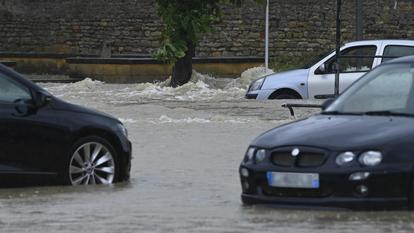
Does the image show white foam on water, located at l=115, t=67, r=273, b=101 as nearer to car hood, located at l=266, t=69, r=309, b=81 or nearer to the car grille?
car hood, located at l=266, t=69, r=309, b=81

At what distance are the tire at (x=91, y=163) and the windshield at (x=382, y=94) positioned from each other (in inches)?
123

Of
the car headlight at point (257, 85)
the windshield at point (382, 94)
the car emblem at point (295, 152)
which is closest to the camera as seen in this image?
the car emblem at point (295, 152)

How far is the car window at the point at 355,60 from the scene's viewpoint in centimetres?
2575

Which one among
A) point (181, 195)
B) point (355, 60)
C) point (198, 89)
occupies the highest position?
point (181, 195)

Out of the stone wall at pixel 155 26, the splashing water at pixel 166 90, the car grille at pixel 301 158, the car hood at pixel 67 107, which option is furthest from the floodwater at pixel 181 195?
the stone wall at pixel 155 26

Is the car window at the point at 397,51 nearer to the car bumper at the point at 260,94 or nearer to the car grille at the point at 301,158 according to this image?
the car bumper at the point at 260,94

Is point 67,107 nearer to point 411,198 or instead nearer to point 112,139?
point 112,139

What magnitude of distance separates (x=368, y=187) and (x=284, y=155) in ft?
2.83

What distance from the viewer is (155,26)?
45719 mm

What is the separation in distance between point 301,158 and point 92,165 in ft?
12.8

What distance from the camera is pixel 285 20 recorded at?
149 ft

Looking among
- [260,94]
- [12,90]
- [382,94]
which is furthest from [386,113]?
[260,94]

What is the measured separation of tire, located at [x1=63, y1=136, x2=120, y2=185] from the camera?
557 inches

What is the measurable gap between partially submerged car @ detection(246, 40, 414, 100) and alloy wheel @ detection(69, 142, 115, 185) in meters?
11.7
